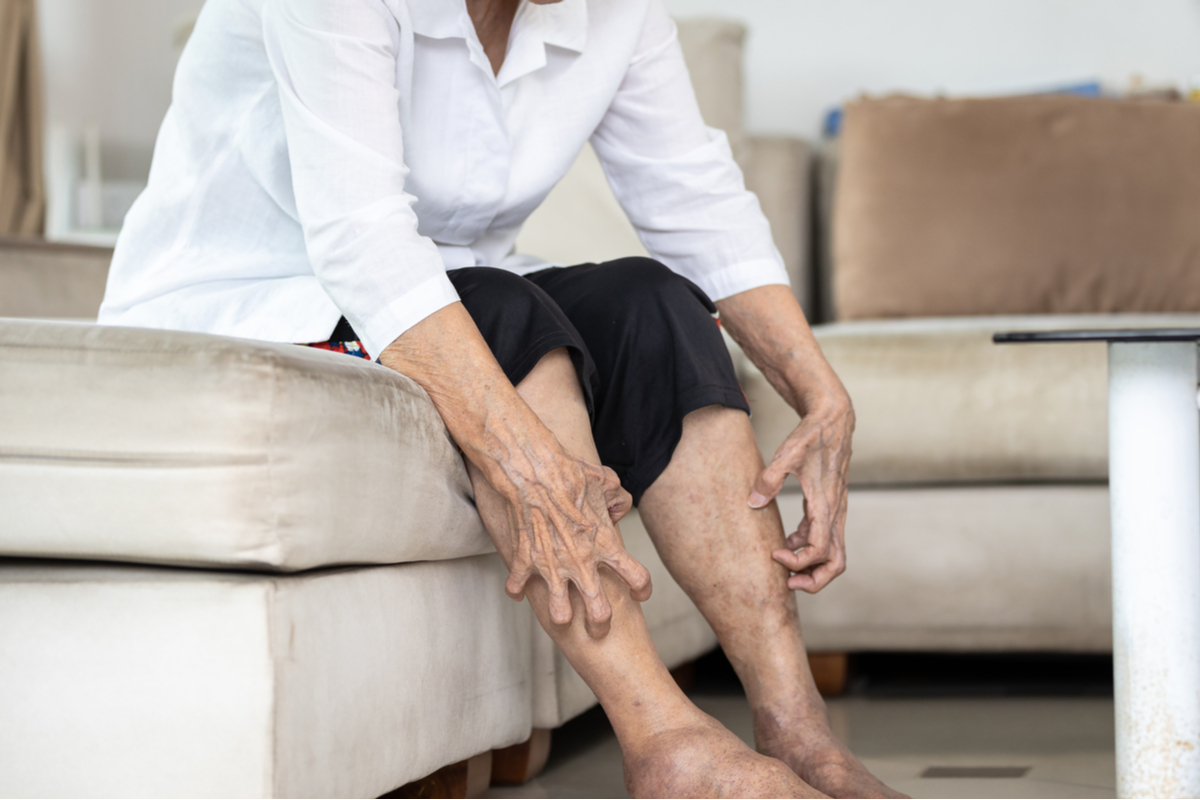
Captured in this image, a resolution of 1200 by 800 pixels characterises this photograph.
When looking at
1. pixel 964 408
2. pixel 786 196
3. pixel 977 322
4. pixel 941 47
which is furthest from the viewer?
pixel 941 47

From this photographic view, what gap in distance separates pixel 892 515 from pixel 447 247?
0.73 m

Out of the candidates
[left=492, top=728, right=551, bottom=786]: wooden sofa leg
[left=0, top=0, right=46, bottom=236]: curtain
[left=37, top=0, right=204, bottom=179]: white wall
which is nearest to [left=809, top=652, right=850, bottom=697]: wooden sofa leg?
[left=492, top=728, right=551, bottom=786]: wooden sofa leg

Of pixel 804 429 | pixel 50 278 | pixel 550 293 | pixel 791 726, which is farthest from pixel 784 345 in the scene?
pixel 50 278

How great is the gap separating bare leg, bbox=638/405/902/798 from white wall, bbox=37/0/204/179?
89.5 inches

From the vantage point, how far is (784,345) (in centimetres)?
106

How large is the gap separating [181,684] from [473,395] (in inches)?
10.2

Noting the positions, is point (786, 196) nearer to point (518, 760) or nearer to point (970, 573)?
point (970, 573)

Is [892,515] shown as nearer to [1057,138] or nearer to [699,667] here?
[699,667]

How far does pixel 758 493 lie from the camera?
0.91m

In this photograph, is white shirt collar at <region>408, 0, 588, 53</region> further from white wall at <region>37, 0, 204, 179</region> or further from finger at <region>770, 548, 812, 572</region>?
white wall at <region>37, 0, 204, 179</region>

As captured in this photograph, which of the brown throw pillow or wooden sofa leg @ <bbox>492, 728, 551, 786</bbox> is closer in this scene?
wooden sofa leg @ <bbox>492, 728, 551, 786</bbox>

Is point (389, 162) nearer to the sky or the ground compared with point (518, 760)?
nearer to the sky

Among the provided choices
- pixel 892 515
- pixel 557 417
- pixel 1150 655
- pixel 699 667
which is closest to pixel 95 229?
pixel 699 667

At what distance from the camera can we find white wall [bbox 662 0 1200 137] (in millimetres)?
2354
